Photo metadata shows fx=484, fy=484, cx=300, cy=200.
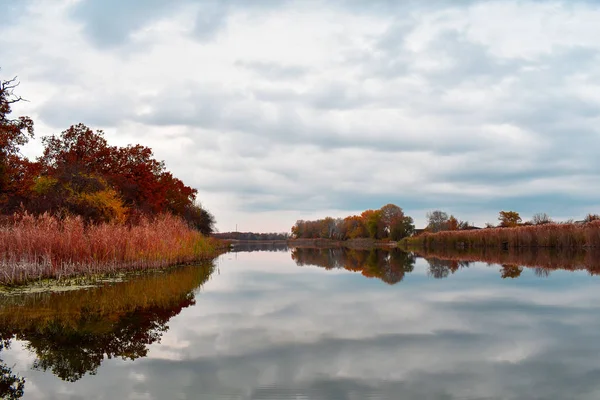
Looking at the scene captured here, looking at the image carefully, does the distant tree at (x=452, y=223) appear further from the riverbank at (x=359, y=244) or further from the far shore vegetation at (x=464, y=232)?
the riverbank at (x=359, y=244)

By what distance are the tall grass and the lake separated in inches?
94.5

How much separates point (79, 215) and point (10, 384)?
12.4 m

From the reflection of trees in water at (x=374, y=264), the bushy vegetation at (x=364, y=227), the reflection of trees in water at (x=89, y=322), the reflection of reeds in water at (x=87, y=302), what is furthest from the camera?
the bushy vegetation at (x=364, y=227)

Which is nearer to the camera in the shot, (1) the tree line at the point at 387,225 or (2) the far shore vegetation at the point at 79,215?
(2) the far shore vegetation at the point at 79,215

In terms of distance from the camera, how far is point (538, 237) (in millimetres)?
33438

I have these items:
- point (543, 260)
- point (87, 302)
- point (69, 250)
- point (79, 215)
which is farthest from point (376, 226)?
point (87, 302)

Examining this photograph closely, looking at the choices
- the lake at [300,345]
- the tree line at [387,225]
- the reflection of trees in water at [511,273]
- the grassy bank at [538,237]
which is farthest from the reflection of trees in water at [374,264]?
the tree line at [387,225]

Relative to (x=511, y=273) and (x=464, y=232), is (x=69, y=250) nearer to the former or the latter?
(x=511, y=273)

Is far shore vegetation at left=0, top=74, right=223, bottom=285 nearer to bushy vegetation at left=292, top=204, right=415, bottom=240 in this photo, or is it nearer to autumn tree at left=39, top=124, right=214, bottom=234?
autumn tree at left=39, top=124, right=214, bottom=234

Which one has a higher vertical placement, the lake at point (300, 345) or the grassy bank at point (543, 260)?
the lake at point (300, 345)

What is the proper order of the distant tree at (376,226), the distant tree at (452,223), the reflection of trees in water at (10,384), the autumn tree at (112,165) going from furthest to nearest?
the distant tree at (376,226)
the distant tree at (452,223)
the autumn tree at (112,165)
the reflection of trees in water at (10,384)

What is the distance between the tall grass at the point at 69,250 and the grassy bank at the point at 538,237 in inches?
1026

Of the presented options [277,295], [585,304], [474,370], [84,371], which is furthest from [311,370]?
[585,304]

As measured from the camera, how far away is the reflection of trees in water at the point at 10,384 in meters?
4.39
